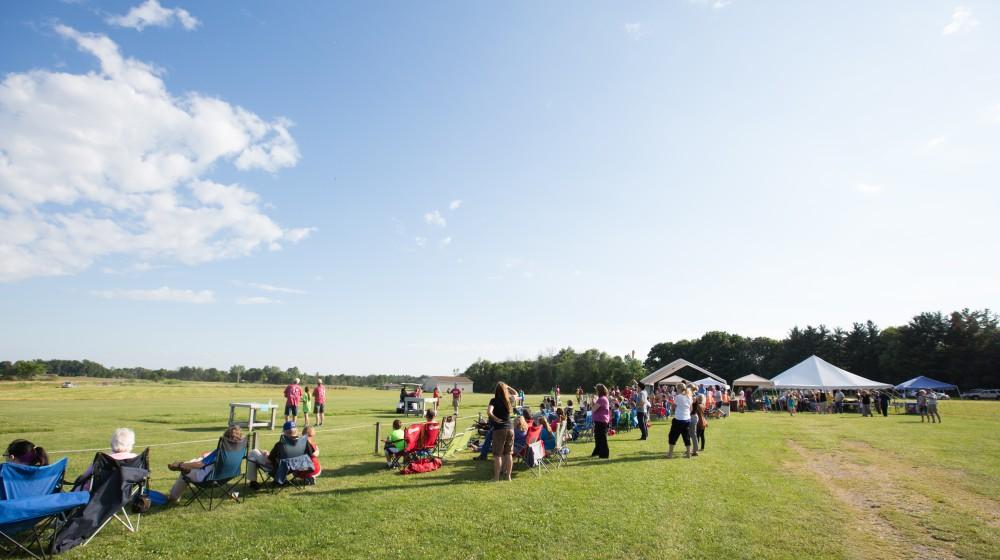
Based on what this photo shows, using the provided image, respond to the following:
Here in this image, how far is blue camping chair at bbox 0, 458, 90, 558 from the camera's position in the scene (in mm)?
4711

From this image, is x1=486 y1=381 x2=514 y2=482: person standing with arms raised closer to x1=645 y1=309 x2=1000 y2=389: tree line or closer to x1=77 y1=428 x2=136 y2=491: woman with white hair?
x1=77 y1=428 x2=136 y2=491: woman with white hair

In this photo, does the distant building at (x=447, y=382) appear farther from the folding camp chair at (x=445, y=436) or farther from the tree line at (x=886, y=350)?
the folding camp chair at (x=445, y=436)

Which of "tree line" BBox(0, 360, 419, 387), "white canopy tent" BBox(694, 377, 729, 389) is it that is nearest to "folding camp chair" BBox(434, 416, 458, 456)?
"white canopy tent" BBox(694, 377, 729, 389)

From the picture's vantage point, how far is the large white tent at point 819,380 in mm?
28828

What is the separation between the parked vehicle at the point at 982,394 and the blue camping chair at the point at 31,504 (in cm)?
6761

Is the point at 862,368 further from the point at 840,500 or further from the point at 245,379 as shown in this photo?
the point at 245,379

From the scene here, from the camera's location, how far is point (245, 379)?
151000mm

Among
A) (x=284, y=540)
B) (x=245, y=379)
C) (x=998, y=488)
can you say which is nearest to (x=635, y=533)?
(x=284, y=540)

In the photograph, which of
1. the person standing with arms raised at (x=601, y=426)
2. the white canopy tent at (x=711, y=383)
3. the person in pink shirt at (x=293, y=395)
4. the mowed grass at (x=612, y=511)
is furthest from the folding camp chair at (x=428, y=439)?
the white canopy tent at (x=711, y=383)

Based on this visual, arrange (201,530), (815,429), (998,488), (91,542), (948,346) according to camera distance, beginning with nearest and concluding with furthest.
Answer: (91,542)
(201,530)
(998,488)
(815,429)
(948,346)

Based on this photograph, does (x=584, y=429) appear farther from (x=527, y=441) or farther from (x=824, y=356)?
(x=824, y=356)

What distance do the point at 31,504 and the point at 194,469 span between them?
1.97 metres

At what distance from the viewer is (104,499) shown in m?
5.36

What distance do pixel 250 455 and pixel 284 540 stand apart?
2.86 metres
